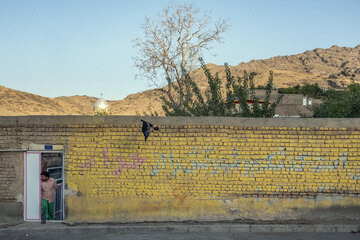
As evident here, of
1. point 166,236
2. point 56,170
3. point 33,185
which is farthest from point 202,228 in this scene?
point 33,185

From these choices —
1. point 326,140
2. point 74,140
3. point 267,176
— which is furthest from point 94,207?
point 326,140

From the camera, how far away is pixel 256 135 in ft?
31.3

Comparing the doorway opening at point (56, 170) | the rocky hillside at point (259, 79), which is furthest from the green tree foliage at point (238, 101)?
the doorway opening at point (56, 170)

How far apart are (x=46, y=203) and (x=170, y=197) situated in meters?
2.81

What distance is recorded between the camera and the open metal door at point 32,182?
971 cm

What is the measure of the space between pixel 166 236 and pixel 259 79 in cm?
10215

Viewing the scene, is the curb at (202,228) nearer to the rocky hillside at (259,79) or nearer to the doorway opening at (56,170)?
the doorway opening at (56,170)

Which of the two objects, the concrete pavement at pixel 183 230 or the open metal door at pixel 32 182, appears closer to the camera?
the concrete pavement at pixel 183 230

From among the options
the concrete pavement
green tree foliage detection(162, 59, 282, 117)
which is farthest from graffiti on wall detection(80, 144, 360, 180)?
green tree foliage detection(162, 59, 282, 117)

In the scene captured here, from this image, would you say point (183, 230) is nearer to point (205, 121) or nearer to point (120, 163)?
point (120, 163)

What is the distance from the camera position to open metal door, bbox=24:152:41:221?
9711mm

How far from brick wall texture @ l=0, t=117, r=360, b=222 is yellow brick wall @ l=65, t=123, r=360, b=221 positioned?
23 mm

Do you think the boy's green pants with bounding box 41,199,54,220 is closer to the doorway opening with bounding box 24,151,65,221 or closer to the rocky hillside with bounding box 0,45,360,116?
the doorway opening with bounding box 24,151,65,221

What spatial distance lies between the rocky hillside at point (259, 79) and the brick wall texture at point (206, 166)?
7.37 meters
